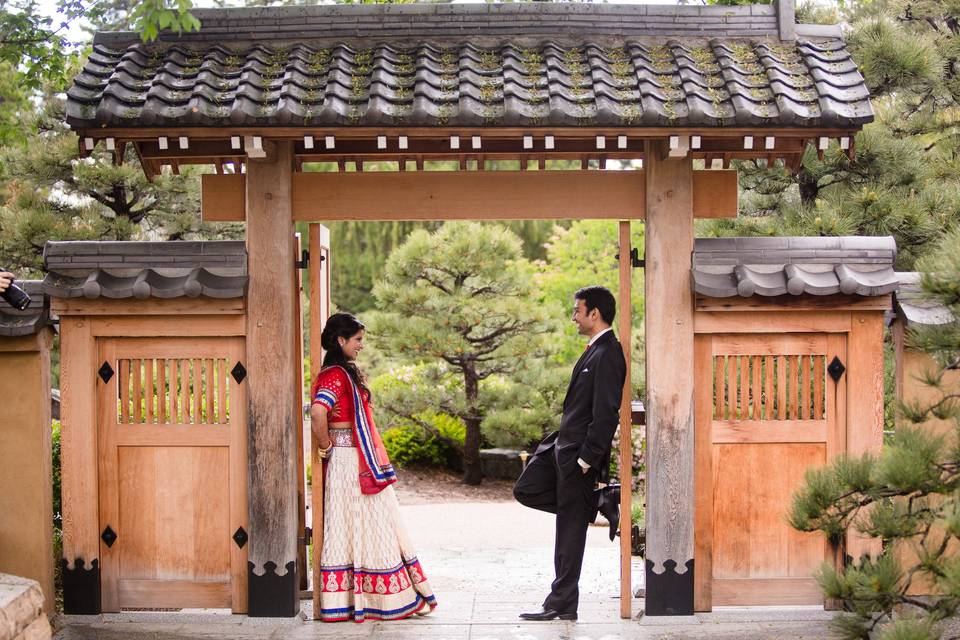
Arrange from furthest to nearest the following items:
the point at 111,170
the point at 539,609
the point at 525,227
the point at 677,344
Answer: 1. the point at 525,227
2. the point at 111,170
3. the point at 539,609
4. the point at 677,344

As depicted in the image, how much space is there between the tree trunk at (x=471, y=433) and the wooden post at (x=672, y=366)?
5.85 m

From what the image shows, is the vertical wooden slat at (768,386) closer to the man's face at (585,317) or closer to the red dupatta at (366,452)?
→ the man's face at (585,317)

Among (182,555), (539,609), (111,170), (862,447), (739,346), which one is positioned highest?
(111,170)

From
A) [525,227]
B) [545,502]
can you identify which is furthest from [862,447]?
[525,227]

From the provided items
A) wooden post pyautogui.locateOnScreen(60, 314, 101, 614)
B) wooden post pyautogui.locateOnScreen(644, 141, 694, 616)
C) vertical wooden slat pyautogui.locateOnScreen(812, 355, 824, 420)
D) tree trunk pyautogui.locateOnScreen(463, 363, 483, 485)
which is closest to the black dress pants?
wooden post pyautogui.locateOnScreen(644, 141, 694, 616)

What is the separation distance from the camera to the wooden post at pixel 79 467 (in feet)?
16.5

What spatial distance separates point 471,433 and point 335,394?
20.2ft

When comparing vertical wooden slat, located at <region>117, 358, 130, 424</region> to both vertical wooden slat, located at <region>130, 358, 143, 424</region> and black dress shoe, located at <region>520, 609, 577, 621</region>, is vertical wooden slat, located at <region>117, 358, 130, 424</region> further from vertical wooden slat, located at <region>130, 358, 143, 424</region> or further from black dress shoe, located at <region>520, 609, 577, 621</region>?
black dress shoe, located at <region>520, 609, 577, 621</region>

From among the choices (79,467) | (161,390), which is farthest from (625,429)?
(79,467)

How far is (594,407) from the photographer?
16.1ft

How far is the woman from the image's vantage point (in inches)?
198

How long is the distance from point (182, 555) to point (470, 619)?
1558mm

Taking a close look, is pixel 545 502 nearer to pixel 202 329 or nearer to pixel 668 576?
pixel 668 576

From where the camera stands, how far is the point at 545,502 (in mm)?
5266
